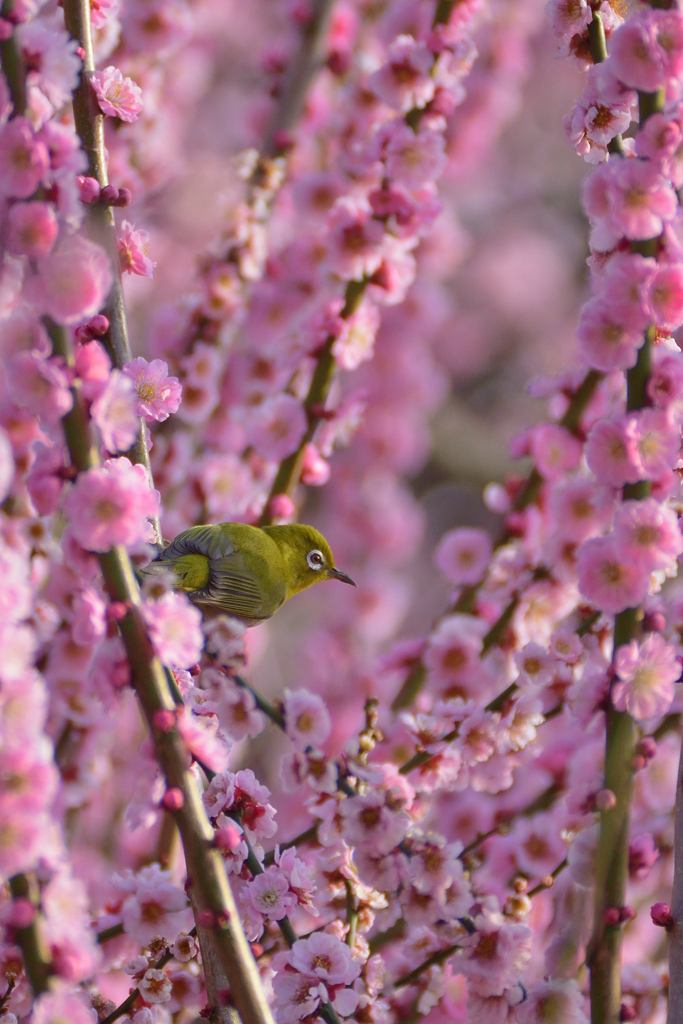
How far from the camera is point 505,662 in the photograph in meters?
2.22

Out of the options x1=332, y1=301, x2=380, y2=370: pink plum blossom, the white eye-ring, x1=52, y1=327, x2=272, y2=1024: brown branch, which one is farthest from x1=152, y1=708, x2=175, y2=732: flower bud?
x1=332, y1=301, x2=380, y2=370: pink plum blossom

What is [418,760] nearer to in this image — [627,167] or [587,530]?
[587,530]

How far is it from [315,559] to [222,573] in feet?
1.20

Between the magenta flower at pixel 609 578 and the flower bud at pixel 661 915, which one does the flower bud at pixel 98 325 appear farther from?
the flower bud at pixel 661 915

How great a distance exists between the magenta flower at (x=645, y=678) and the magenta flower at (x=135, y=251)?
854 millimetres

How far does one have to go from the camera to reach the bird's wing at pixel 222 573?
1.82 meters

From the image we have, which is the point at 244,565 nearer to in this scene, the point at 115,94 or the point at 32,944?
the point at 115,94

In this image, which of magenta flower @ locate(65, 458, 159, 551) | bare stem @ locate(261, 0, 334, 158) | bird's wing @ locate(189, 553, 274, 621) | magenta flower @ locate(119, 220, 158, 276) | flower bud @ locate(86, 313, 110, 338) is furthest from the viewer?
bare stem @ locate(261, 0, 334, 158)

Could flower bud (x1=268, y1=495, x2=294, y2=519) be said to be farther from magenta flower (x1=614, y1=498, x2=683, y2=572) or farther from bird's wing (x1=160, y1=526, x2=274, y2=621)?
magenta flower (x1=614, y1=498, x2=683, y2=572)

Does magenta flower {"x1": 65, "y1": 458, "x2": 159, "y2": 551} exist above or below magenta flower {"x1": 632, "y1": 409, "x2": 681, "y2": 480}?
below

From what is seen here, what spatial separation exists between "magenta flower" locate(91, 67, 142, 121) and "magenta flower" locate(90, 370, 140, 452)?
0.50 meters

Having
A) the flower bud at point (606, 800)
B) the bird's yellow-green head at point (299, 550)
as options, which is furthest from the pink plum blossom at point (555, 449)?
the flower bud at point (606, 800)

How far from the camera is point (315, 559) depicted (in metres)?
2.24

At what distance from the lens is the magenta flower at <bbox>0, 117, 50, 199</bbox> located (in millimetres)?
993
